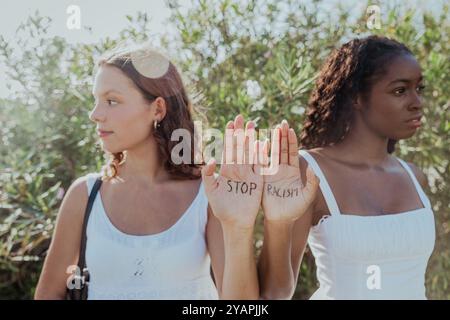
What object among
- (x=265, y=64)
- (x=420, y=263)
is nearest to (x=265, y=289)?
(x=420, y=263)

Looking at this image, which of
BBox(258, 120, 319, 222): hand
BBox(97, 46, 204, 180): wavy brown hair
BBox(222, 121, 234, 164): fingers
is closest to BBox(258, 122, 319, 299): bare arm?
BBox(258, 120, 319, 222): hand

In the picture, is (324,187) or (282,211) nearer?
(282,211)

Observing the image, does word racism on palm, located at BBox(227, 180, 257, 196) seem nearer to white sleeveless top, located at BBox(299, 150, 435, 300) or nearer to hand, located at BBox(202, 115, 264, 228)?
hand, located at BBox(202, 115, 264, 228)

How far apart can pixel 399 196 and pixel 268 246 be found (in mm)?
520

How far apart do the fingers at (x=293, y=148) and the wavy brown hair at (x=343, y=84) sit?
45 cm

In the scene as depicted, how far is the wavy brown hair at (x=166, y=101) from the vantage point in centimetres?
180

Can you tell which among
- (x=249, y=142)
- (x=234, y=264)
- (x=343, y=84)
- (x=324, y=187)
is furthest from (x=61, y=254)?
(x=343, y=84)

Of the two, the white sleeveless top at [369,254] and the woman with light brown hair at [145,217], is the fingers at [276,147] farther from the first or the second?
the white sleeveless top at [369,254]

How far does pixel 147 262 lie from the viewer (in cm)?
168

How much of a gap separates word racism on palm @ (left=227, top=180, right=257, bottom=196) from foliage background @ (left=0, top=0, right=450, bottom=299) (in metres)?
1.06

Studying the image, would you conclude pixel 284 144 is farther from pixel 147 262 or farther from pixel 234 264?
pixel 147 262

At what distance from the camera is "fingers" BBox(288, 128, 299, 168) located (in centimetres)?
160

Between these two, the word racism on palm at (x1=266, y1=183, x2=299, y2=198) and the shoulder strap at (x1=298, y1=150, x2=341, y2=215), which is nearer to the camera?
the word racism on palm at (x1=266, y1=183, x2=299, y2=198)

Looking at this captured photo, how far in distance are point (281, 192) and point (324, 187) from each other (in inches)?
12.8
